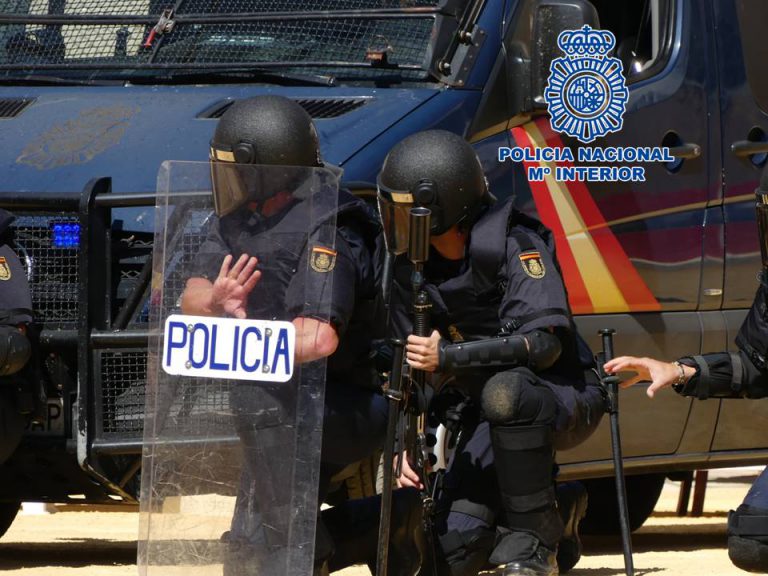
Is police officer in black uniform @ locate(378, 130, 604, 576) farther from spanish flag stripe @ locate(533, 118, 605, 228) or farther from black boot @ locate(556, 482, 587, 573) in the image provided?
spanish flag stripe @ locate(533, 118, 605, 228)

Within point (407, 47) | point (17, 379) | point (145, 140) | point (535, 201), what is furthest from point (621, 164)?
point (17, 379)

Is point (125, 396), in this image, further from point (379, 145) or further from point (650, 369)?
point (650, 369)

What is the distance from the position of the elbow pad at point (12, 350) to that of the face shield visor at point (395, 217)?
4.19 ft

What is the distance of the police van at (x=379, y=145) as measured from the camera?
19.8ft

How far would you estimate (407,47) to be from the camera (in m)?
6.57

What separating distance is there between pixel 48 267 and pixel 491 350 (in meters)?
1.65

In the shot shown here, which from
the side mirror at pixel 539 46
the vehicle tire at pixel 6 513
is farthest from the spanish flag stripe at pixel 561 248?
the vehicle tire at pixel 6 513

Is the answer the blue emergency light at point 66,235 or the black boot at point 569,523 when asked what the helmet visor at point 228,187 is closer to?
the blue emergency light at point 66,235

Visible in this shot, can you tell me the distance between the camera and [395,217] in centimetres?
546

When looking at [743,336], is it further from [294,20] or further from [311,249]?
[294,20]

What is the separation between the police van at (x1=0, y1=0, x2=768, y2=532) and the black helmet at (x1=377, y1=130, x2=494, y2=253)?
0.48 metres

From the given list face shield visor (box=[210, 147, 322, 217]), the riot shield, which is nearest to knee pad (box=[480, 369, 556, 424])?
the riot shield

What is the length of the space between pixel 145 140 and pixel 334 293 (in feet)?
4.49

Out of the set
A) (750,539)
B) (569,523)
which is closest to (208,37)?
(569,523)
